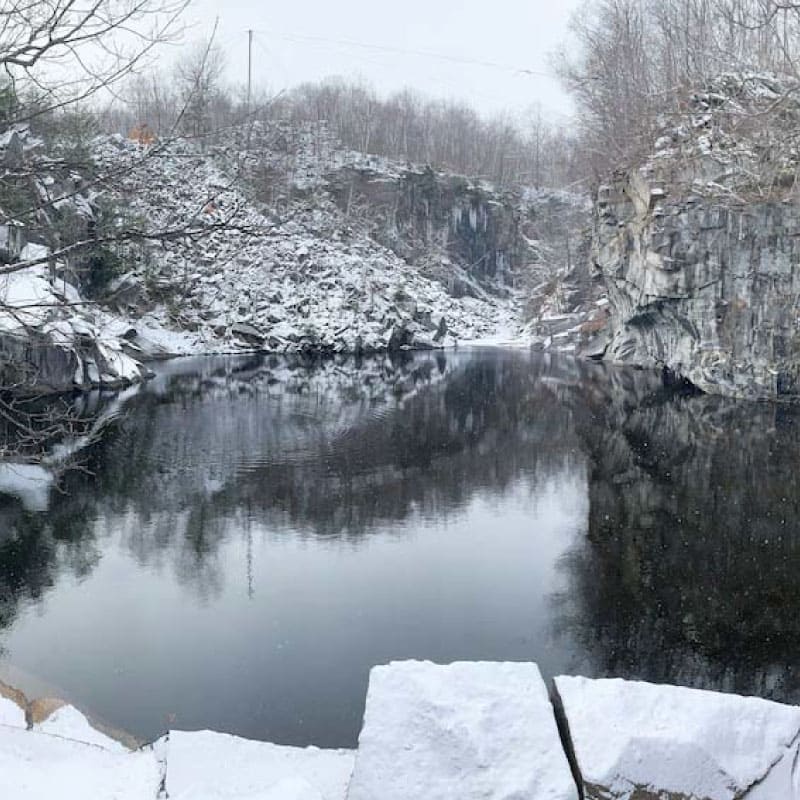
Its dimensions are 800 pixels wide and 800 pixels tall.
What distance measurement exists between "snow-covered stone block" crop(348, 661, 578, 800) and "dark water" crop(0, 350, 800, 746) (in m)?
3.05

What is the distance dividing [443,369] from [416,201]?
122 feet

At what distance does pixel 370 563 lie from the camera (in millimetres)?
13250

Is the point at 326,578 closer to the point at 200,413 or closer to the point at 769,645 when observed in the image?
the point at 769,645

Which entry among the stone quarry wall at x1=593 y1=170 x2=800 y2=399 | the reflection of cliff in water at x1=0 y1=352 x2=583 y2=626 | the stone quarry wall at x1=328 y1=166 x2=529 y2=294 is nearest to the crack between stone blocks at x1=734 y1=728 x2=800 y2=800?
the reflection of cliff in water at x1=0 y1=352 x2=583 y2=626

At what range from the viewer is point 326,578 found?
12.6 m

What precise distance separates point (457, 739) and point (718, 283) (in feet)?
99.0

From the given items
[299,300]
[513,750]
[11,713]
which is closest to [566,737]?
[513,750]

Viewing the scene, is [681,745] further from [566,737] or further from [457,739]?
[457,739]

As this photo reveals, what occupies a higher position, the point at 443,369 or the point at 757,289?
the point at 757,289

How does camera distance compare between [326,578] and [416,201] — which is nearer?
→ [326,578]

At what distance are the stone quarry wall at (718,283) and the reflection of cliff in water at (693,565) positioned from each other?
24.8 feet


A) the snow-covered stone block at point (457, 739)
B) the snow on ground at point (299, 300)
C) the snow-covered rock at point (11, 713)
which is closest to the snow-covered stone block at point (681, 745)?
the snow-covered stone block at point (457, 739)

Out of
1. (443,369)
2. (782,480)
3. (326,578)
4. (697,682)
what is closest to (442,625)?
(326,578)

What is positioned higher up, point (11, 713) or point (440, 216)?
point (440, 216)
